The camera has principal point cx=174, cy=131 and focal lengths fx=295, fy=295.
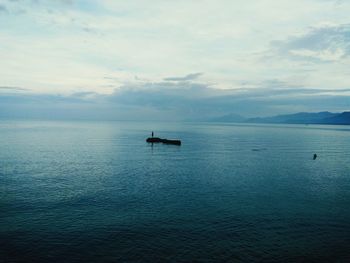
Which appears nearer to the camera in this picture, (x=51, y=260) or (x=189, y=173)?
(x=51, y=260)

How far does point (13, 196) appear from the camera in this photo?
44.1 meters

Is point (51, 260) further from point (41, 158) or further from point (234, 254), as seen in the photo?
point (41, 158)

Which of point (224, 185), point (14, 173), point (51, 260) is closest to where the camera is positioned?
point (51, 260)

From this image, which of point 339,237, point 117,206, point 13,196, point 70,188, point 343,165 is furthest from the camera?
point 343,165

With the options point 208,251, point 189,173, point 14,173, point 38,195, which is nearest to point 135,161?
point 189,173

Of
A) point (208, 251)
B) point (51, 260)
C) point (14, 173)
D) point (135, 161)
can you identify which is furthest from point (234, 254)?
point (135, 161)

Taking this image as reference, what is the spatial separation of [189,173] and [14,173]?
37.2m

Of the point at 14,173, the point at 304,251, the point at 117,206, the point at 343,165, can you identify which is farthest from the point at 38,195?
the point at 343,165

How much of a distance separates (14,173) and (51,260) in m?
41.8

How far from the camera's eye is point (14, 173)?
61.5m

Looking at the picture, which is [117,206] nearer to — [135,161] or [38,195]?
[38,195]

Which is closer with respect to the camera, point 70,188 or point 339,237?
point 339,237

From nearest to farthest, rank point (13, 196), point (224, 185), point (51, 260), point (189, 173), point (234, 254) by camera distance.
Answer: point (51, 260) → point (234, 254) → point (13, 196) → point (224, 185) → point (189, 173)

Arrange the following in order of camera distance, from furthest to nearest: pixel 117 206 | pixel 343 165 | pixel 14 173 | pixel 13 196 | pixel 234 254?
pixel 343 165 → pixel 14 173 → pixel 13 196 → pixel 117 206 → pixel 234 254
